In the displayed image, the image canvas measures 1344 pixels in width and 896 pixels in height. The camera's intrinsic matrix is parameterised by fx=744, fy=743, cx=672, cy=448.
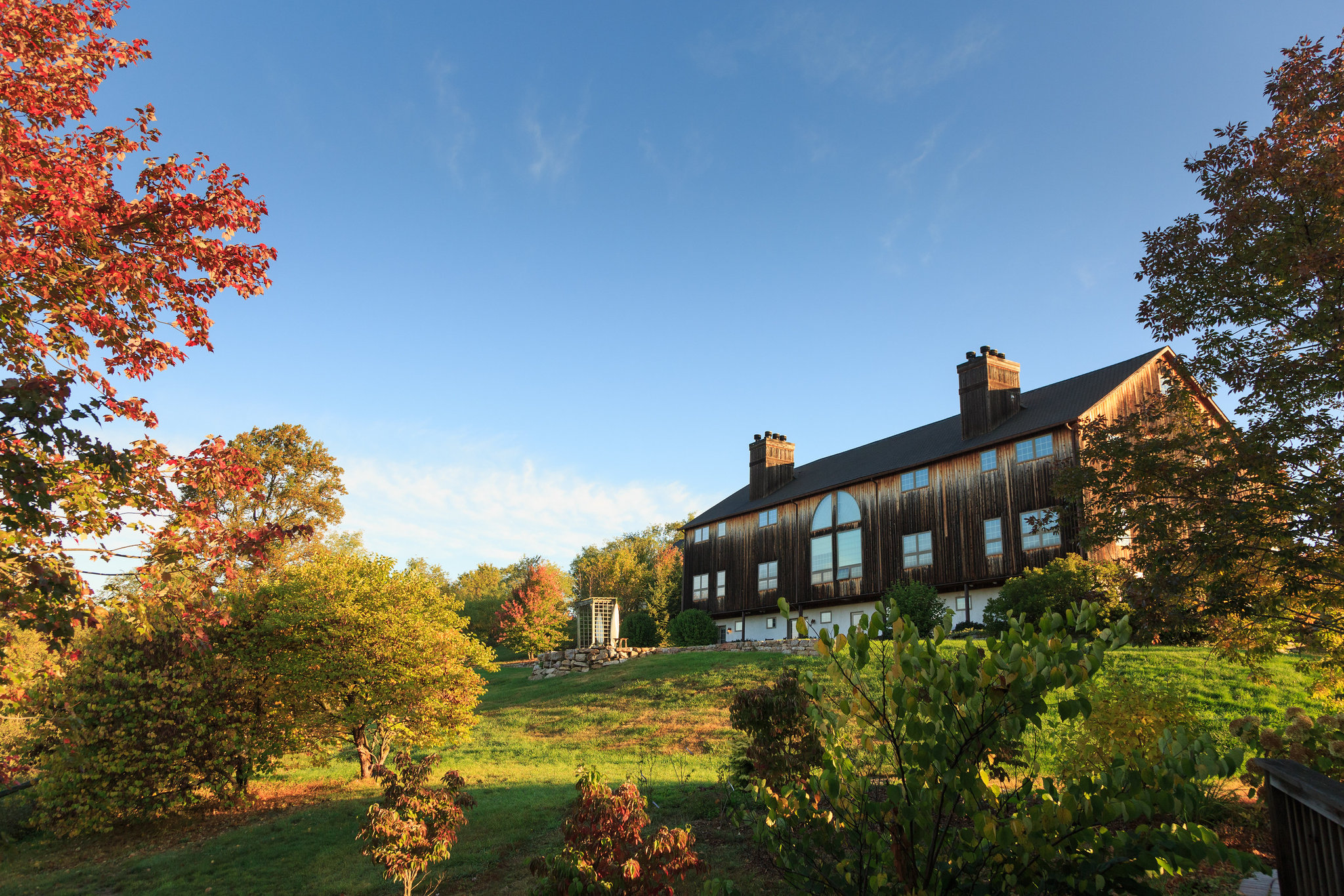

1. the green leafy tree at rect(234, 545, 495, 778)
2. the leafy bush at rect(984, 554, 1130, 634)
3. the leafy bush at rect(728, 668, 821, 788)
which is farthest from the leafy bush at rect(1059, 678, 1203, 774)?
the leafy bush at rect(984, 554, 1130, 634)

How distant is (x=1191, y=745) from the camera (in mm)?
2861

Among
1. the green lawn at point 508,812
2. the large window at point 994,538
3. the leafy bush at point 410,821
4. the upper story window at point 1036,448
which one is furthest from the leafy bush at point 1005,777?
the large window at point 994,538

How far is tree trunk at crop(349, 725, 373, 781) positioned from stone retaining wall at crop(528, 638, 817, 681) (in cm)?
1623

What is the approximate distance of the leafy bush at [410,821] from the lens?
757 cm

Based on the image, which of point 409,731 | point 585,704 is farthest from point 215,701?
point 585,704

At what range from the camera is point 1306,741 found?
6.80 metres

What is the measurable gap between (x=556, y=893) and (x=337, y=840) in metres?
7.06

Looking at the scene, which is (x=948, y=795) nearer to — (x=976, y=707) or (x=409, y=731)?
(x=976, y=707)

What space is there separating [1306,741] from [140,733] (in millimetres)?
15746

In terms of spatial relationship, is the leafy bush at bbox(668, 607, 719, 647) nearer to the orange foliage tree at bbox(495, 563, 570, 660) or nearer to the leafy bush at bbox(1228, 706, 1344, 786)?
the orange foliage tree at bbox(495, 563, 570, 660)

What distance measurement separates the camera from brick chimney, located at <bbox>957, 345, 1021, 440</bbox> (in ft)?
92.1

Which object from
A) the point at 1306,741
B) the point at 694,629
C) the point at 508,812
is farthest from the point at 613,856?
the point at 694,629

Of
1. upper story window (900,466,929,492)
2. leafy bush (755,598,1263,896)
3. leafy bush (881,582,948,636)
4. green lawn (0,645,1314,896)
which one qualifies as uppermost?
upper story window (900,466,929,492)

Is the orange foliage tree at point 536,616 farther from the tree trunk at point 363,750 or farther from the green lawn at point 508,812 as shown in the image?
the tree trunk at point 363,750
